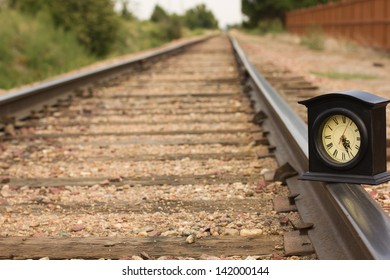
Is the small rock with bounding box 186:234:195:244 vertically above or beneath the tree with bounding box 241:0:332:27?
beneath

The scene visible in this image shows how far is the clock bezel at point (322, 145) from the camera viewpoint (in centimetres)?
252

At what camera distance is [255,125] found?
554cm

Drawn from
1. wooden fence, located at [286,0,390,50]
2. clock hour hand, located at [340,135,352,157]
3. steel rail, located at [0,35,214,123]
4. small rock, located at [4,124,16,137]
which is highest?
wooden fence, located at [286,0,390,50]

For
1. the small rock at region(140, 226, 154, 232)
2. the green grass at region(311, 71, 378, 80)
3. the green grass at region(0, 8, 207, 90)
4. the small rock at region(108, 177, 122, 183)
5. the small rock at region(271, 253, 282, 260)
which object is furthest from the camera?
the green grass at region(0, 8, 207, 90)

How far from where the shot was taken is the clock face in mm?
2590

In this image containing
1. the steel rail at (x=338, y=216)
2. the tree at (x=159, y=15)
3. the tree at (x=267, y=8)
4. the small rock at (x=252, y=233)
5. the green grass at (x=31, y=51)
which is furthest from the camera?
the tree at (x=267, y=8)

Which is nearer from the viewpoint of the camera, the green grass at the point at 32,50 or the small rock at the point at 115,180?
the small rock at the point at 115,180

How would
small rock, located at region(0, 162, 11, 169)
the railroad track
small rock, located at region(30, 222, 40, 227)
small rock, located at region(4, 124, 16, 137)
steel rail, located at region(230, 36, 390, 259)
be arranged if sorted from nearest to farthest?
steel rail, located at region(230, 36, 390, 259), the railroad track, small rock, located at region(30, 222, 40, 227), small rock, located at region(0, 162, 11, 169), small rock, located at region(4, 124, 16, 137)

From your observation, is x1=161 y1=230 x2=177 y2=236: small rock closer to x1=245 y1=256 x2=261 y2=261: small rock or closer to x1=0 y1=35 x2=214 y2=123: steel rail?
x1=245 y1=256 x2=261 y2=261: small rock

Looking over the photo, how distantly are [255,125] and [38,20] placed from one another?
577 inches

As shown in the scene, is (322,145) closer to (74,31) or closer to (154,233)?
(154,233)

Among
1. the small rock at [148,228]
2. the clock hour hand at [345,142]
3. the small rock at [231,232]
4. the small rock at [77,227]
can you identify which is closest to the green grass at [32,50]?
the small rock at [77,227]

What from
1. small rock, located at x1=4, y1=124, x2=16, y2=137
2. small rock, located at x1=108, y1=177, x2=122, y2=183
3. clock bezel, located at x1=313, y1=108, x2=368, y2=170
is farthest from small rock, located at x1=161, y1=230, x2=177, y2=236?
small rock, located at x1=4, y1=124, x2=16, y2=137

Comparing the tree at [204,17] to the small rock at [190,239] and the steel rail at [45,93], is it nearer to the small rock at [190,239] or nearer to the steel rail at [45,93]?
the steel rail at [45,93]
